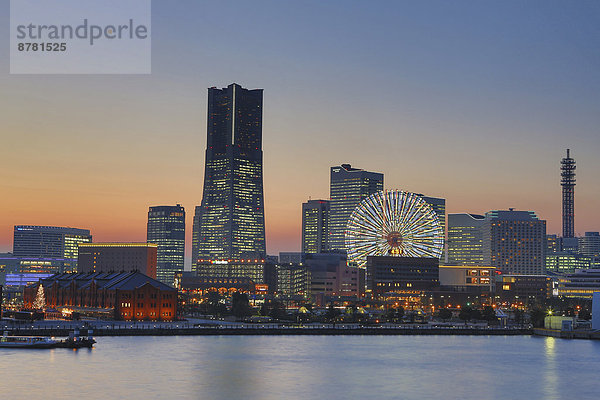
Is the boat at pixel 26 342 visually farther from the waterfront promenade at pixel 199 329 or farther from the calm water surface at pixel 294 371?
the waterfront promenade at pixel 199 329

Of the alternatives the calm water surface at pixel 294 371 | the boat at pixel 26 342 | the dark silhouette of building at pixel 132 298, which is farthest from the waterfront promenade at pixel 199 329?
the boat at pixel 26 342

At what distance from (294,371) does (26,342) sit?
43695 millimetres

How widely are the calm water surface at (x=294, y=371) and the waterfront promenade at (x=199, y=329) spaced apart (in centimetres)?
593

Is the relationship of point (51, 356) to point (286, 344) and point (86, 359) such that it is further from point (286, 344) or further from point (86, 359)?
point (286, 344)

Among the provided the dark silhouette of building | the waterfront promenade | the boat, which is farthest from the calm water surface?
the dark silhouette of building

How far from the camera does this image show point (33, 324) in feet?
517

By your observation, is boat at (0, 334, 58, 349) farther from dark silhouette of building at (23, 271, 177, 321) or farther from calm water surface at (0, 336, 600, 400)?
dark silhouette of building at (23, 271, 177, 321)

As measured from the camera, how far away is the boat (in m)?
127

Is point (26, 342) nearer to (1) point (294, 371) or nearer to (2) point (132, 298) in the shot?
(1) point (294, 371)

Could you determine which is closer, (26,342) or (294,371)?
(294,371)

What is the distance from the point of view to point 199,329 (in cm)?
15925

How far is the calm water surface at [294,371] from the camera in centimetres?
9275

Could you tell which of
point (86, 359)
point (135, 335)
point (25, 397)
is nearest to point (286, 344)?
point (135, 335)

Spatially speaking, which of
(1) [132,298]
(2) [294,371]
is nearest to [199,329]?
(1) [132,298]
